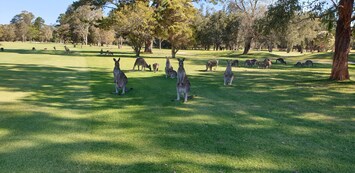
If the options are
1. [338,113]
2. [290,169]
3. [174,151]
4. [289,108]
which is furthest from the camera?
[289,108]

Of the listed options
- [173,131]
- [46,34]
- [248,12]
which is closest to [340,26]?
[173,131]

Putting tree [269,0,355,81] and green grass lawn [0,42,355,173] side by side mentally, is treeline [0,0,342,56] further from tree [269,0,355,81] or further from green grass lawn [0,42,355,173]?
green grass lawn [0,42,355,173]

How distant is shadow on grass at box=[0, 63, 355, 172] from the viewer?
6.70 m

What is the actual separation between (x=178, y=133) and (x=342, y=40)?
1518cm

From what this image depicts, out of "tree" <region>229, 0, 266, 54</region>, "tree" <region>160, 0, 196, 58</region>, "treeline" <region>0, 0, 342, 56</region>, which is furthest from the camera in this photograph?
"tree" <region>229, 0, 266, 54</region>

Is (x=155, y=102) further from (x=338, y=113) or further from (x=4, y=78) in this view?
(x=4, y=78)

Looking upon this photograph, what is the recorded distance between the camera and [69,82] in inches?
716

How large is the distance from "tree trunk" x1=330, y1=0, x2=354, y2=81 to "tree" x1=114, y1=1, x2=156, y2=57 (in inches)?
1104

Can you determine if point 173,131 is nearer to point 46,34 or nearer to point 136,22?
point 136,22

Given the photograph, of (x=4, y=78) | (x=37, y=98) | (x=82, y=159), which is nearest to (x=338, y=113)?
(x=82, y=159)

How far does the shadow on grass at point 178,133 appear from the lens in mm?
6695

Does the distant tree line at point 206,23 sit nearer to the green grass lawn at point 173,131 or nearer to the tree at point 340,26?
the tree at point 340,26

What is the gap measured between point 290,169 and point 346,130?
3.76m

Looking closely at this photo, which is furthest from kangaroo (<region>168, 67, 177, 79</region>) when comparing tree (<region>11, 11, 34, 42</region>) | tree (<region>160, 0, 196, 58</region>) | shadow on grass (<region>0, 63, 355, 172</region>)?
tree (<region>11, 11, 34, 42</region>)
